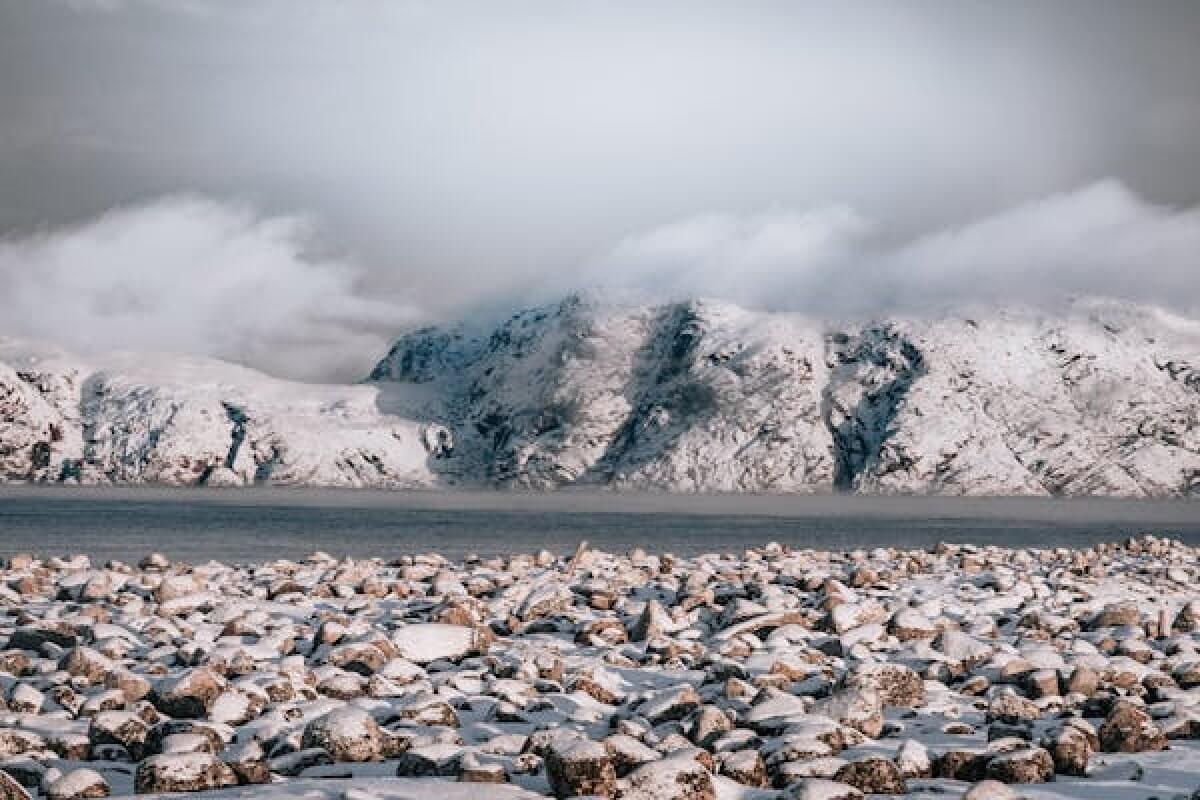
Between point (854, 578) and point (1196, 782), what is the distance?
57.0 feet

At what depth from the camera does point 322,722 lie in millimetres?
12352

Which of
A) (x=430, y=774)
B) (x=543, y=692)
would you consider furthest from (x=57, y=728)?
(x=543, y=692)

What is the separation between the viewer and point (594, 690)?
1559cm

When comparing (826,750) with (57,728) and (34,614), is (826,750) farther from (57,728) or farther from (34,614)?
(34,614)

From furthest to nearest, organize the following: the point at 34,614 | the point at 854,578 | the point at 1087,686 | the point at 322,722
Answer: the point at 854,578 < the point at 34,614 < the point at 1087,686 < the point at 322,722

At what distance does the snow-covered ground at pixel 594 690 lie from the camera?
35.4 ft

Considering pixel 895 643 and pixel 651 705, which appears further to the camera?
pixel 895 643

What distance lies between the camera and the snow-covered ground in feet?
35.4

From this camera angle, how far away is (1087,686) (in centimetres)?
1508

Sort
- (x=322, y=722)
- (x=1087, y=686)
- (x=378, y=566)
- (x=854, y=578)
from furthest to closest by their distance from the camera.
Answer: (x=378, y=566) → (x=854, y=578) → (x=1087, y=686) → (x=322, y=722)

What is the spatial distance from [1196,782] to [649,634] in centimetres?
1029

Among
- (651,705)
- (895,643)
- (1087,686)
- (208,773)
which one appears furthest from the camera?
(895,643)

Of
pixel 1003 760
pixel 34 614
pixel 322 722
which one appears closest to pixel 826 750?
pixel 1003 760

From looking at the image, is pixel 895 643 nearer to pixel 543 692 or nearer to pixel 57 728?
pixel 543 692
